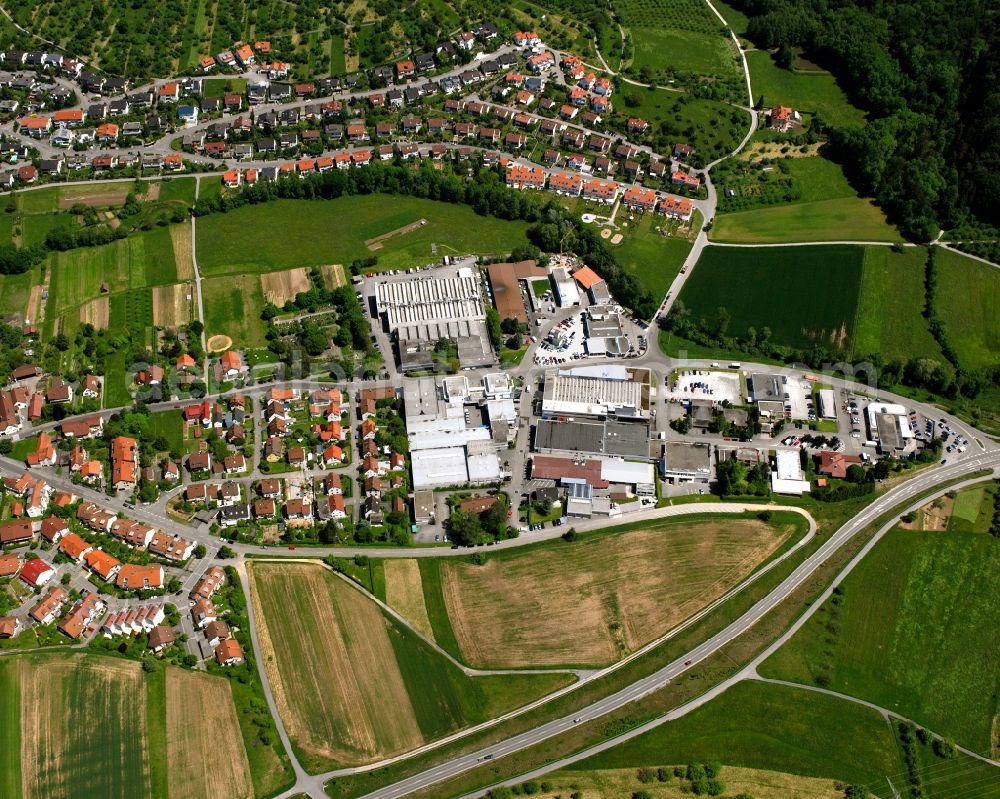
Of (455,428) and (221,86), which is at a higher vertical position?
(221,86)

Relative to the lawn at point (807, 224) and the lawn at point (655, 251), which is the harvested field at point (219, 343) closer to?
the lawn at point (655, 251)

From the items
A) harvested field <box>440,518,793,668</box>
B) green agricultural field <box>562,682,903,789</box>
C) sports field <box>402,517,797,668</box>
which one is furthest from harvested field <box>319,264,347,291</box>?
green agricultural field <box>562,682,903,789</box>

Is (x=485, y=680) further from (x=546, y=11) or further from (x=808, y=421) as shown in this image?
(x=546, y=11)

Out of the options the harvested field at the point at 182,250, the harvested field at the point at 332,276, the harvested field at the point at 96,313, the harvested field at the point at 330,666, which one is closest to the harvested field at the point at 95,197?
the harvested field at the point at 182,250

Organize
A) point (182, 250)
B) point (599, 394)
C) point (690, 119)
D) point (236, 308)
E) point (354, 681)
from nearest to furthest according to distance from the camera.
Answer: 1. point (354, 681)
2. point (599, 394)
3. point (236, 308)
4. point (182, 250)
5. point (690, 119)

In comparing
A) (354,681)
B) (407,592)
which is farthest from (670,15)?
(354,681)

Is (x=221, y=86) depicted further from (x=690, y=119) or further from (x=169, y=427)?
(x=690, y=119)
